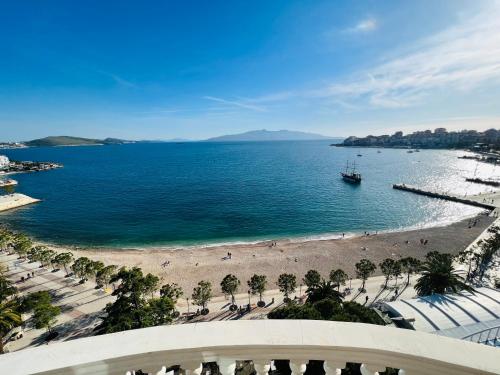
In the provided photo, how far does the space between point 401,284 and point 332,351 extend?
35050 millimetres

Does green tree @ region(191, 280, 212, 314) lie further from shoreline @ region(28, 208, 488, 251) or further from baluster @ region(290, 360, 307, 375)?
baluster @ region(290, 360, 307, 375)

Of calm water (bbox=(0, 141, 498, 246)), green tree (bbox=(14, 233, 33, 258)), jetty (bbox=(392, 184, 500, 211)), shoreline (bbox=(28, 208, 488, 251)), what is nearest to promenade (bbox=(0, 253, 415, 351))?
green tree (bbox=(14, 233, 33, 258))

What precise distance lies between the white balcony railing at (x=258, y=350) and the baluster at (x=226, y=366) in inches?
0.4

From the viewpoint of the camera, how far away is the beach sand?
36.4m

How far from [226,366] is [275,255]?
40.0m

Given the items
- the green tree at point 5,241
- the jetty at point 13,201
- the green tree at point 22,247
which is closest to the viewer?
the green tree at point 22,247

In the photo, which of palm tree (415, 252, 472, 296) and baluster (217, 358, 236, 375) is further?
palm tree (415, 252, 472, 296)

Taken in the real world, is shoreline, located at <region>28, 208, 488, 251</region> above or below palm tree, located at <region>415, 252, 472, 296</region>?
below

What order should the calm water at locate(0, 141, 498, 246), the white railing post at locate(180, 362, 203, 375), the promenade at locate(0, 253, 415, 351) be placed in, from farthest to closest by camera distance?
the calm water at locate(0, 141, 498, 246)
the promenade at locate(0, 253, 415, 351)
the white railing post at locate(180, 362, 203, 375)

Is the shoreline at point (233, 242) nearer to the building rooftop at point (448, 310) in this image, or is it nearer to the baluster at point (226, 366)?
the building rooftop at point (448, 310)

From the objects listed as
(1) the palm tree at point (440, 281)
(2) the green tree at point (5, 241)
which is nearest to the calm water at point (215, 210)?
(2) the green tree at point (5, 241)

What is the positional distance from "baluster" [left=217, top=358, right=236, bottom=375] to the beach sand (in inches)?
1191

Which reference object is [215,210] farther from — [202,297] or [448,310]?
[448,310]

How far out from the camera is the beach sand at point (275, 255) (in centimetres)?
3638
